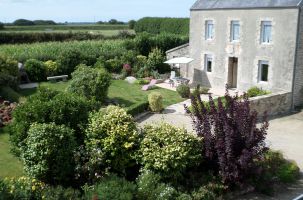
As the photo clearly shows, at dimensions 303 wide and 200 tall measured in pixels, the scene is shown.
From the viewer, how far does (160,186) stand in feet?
34.7

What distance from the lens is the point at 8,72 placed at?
26750 millimetres

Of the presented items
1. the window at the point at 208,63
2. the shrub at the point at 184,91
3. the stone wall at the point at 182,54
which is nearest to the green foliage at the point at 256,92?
the shrub at the point at 184,91

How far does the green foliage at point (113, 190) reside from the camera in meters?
9.61

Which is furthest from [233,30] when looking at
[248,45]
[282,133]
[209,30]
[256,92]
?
[282,133]

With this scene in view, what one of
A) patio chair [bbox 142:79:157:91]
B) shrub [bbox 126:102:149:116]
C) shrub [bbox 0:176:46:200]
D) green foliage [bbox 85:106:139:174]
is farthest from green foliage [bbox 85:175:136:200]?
patio chair [bbox 142:79:157:91]

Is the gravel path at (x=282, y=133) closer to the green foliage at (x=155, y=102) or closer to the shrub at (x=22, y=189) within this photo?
the green foliage at (x=155, y=102)

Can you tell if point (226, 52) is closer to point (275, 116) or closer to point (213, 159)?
point (275, 116)

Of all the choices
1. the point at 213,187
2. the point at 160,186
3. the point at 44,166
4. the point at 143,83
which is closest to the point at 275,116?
the point at 143,83

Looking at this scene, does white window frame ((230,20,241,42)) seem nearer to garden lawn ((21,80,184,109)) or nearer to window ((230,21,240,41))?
window ((230,21,240,41))

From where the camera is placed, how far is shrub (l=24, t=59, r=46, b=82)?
30359 millimetres

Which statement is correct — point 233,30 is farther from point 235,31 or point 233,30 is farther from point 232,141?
point 232,141

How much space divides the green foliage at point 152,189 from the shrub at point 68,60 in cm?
2354

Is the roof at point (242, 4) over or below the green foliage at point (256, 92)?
over

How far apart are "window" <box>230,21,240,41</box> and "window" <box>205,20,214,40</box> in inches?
79.6
